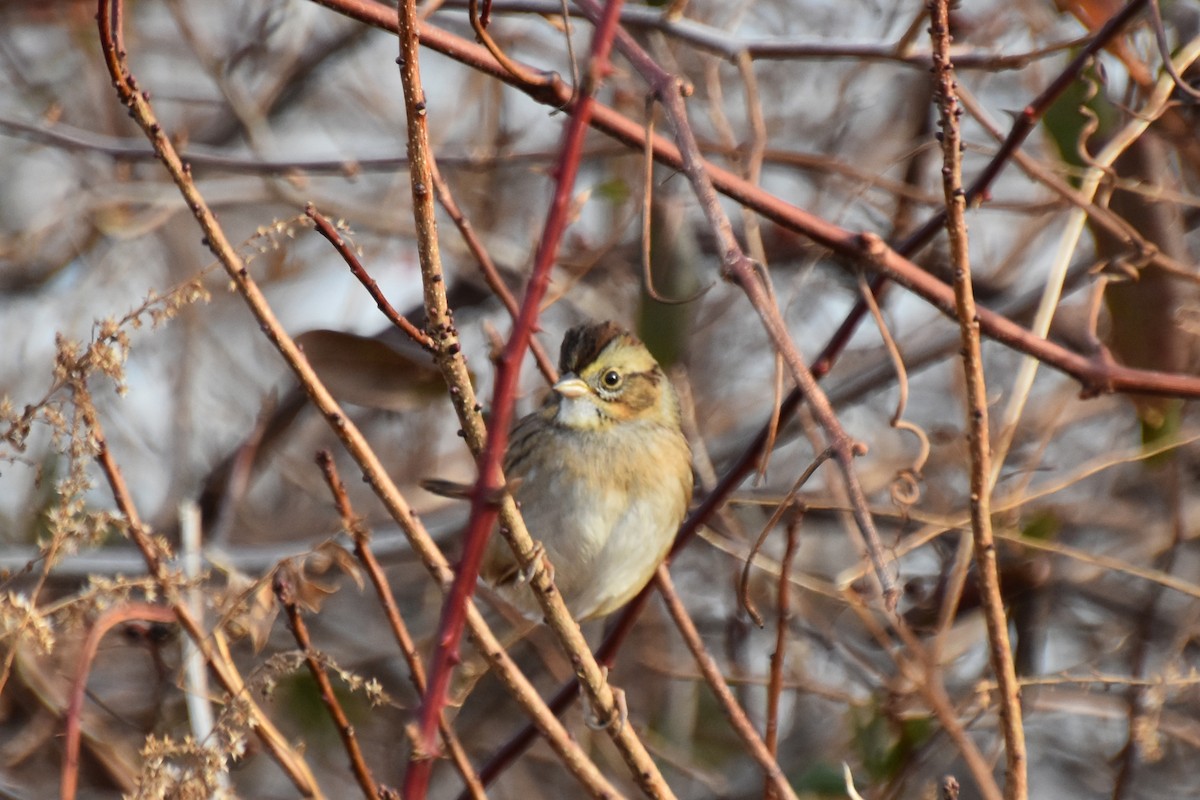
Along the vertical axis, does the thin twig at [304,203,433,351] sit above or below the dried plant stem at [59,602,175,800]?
above

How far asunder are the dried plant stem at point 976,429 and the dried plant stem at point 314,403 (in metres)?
0.59

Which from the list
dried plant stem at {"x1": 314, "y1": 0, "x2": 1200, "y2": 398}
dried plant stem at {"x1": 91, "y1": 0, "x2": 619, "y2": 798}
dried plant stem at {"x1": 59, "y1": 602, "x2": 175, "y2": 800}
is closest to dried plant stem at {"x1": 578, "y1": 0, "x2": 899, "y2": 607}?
dried plant stem at {"x1": 314, "y1": 0, "x2": 1200, "y2": 398}

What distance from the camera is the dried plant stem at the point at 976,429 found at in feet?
6.13

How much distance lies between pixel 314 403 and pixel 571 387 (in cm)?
163

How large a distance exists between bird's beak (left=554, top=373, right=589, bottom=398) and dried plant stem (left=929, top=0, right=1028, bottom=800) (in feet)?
5.11

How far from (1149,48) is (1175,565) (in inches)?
67.5

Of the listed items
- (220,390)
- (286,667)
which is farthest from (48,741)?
(286,667)

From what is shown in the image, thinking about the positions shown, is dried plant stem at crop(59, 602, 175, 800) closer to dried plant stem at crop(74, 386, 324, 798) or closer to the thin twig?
dried plant stem at crop(74, 386, 324, 798)

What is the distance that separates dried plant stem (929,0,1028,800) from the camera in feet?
6.13

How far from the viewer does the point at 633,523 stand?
135 inches

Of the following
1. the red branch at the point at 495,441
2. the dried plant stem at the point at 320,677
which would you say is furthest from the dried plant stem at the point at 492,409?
the dried plant stem at the point at 320,677

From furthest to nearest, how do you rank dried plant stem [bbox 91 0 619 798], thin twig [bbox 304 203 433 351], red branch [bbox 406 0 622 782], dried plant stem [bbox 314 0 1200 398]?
dried plant stem [bbox 314 0 1200 398], dried plant stem [bbox 91 0 619 798], thin twig [bbox 304 203 433 351], red branch [bbox 406 0 622 782]

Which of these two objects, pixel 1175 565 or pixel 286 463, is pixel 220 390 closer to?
pixel 286 463

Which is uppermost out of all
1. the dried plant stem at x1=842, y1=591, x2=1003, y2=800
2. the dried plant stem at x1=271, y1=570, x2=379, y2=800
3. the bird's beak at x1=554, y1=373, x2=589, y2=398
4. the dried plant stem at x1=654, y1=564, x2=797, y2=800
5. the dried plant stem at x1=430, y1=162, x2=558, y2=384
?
the dried plant stem at x1=430, y1=162, x2=558, y2=384
